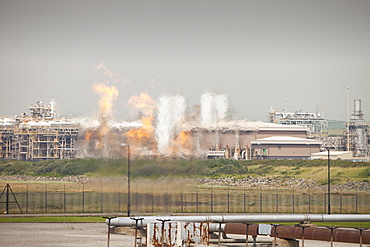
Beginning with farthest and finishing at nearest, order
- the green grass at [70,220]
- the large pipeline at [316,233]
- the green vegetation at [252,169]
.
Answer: the green vegetation at [252,169] → the green grass at [70,220] → the large pipeline at [316,233]

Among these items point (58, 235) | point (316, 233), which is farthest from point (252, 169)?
point (316, 233)

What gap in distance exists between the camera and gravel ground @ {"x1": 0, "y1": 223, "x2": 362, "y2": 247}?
57.3 m

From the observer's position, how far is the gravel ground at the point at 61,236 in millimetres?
57281

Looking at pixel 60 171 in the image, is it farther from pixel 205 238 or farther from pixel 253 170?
pixel 205 238

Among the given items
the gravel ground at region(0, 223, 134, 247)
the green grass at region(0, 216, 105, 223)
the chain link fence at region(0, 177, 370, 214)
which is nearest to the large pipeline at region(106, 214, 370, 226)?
the gravel ground at region(0, 223, 134, 247)

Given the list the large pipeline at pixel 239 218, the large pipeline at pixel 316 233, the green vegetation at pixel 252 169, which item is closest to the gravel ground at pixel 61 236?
the large pipeline at pixel 239 218

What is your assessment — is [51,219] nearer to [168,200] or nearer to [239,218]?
[168,200]

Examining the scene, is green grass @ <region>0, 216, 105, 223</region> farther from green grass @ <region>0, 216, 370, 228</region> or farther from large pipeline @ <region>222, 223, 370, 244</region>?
large pipeline @ <region>222, 223, 370, 244</region>

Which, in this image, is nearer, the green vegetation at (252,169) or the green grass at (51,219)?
the green grass at (51,219)

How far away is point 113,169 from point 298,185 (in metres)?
66.0

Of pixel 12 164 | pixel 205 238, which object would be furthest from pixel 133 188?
pixel 12 164

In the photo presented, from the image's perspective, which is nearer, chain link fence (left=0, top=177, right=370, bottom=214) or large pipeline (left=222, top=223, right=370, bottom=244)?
large pipeline (left=222, top=223, right=370, bottom=244)

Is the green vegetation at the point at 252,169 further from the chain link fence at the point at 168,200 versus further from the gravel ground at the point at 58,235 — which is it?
the gravel ground at the point at 58,235

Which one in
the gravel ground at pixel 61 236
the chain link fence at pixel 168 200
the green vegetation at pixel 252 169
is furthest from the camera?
the green vegetation at pixel 252 169
